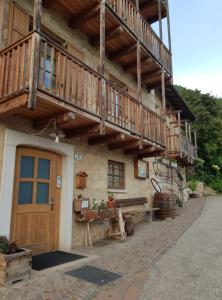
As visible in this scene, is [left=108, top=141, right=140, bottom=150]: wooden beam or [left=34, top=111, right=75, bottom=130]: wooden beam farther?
[left=108, top=141, right=140, bottom=150]: wooden beam

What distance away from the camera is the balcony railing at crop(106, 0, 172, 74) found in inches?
318

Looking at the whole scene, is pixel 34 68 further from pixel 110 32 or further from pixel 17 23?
pixel 110 32

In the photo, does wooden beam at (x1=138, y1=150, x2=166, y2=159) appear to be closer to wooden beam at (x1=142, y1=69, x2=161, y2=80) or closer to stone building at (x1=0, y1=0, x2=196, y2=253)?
stone building at (x1=0, y1=0, x2=196, y2=253)

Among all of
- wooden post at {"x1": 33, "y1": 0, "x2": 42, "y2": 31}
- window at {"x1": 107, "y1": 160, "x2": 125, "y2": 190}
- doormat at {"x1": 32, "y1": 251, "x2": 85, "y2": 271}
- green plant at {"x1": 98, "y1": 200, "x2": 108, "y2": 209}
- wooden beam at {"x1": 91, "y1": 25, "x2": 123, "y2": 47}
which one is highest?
wooden beam at {"x1": 91, "y1": 25, "x2": 123, "y2": 47}

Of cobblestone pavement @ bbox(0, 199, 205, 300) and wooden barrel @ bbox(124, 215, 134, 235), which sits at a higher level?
wooden barrel @ bbox(124, 215, 134, 235)

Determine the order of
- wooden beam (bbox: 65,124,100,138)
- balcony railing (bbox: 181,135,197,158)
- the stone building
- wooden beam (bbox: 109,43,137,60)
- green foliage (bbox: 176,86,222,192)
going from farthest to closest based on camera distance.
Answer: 1. green foliage (bbox: 176,86,222,192)
2. balcony railing (bbox: 181,135,197,158)
3. wooden beam (bbox: 109,43,137,60)
4. wooden beam (bbox: 65,124,100,138)
5. the stone building

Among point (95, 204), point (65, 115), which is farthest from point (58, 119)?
point (95, 204)

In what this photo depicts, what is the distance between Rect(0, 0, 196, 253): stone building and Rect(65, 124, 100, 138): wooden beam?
1.0 inches

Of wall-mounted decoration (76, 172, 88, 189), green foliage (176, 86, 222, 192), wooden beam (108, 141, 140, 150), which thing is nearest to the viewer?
wall-mounted decoration (76, 172, 88, 189)

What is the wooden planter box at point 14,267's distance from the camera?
4.01 m

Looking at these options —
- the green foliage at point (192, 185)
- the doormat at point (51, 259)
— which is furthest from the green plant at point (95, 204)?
the green foliage at point (192, 185)

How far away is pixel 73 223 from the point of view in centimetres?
Answer: 680

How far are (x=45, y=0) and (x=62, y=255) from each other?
21.2 ft

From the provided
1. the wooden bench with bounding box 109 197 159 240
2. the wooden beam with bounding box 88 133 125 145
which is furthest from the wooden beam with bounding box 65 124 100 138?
the wooden bench with bounding box 109 197 159 240
